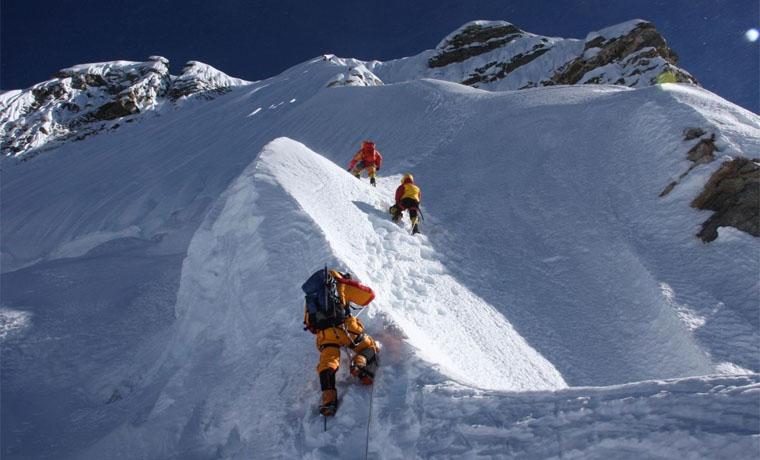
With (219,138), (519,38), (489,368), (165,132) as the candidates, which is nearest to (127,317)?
(489,368)

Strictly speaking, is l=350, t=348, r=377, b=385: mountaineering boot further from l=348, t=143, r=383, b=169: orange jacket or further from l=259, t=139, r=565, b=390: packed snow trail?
l=348, t=143, r=383, b=169: orange jacket

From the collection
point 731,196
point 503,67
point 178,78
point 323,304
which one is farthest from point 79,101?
point 731,196

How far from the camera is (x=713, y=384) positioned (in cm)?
227

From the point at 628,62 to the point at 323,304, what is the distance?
40534 millimetres

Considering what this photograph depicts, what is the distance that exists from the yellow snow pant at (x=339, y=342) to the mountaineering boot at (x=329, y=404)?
218 mm

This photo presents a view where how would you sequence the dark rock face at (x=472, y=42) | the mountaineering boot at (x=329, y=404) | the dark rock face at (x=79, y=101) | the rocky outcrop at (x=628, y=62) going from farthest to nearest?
the dark rock face at (x=472, y=42), the dark rock face at (x=79, y=101), the rocky outcrop at (x=628, y=62), the mountaineering boot at (x=329, y=404)

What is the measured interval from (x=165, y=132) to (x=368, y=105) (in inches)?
469

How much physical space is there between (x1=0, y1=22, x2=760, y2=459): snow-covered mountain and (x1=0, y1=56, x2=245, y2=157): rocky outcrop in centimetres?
6915

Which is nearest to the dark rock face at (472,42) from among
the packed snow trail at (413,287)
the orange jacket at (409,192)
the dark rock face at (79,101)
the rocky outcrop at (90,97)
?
the rocky outcrop at (90,97)

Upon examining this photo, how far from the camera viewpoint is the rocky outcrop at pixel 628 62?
31.4 meters

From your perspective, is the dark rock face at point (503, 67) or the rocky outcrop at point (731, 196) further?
the dark rock face at point (503, 67)

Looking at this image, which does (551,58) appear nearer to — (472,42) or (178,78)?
(472,42)

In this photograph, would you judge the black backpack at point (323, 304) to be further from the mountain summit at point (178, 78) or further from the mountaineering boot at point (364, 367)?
the mountain summit at point (178, 78)

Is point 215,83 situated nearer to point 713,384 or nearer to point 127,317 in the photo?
point 127,317
